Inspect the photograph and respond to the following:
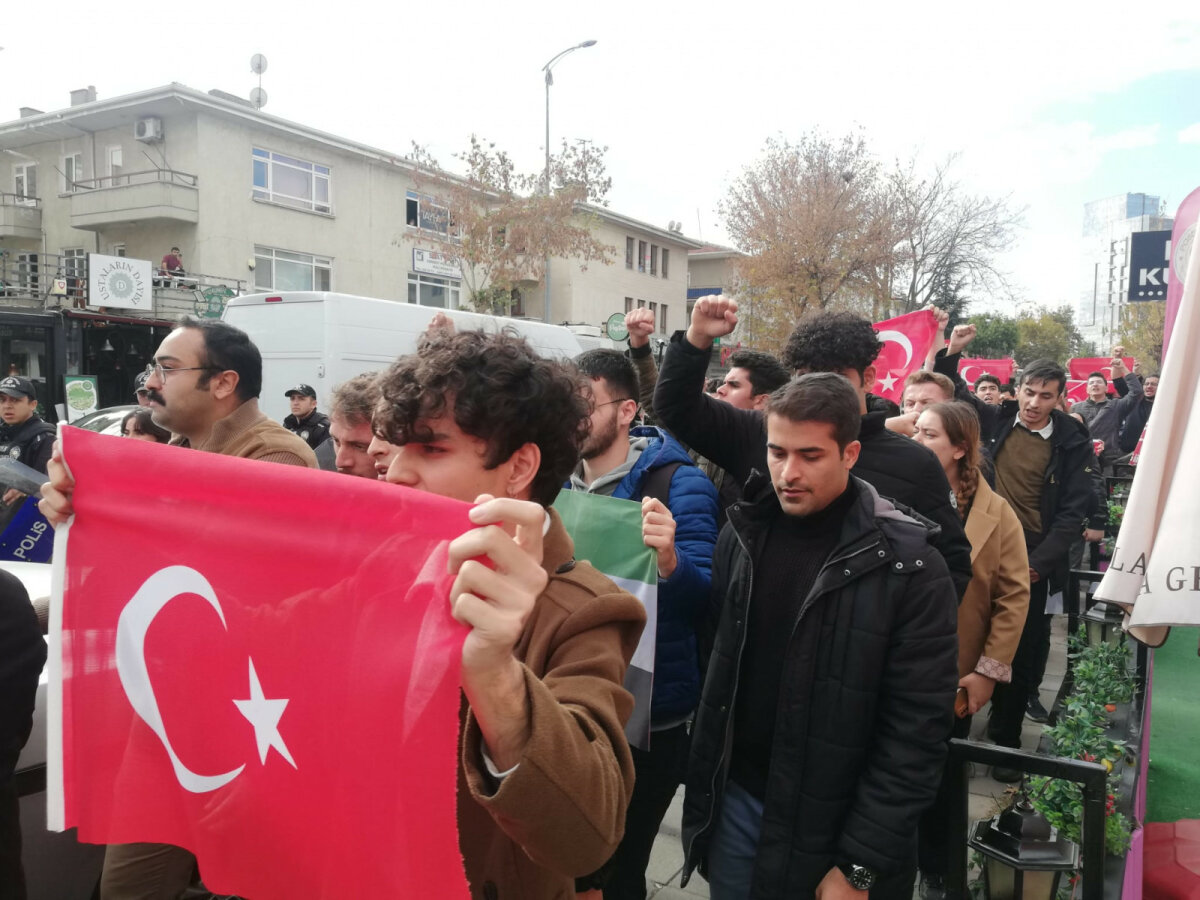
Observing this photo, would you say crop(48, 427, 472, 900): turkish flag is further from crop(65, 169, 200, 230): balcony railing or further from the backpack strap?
crop(65, 169, 200, 230): balcony railing

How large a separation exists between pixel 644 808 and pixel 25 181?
35.6m

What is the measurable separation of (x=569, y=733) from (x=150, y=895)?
1710mm

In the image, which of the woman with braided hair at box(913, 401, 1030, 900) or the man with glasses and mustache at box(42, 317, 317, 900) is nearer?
the man with glasses and mustache at box(42, 317, 317, 900)

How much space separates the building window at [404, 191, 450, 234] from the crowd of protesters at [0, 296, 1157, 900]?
27190 mm

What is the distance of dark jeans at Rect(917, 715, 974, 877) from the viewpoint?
260 cm

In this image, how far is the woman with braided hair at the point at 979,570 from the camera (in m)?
3.45

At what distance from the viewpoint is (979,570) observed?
3.58 meters

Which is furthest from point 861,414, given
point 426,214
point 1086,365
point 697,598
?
point 426,214

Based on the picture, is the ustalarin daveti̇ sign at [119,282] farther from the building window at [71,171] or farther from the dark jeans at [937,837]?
the dark jeans at [937,837]

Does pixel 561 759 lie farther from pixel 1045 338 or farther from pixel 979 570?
pixel 1045 338

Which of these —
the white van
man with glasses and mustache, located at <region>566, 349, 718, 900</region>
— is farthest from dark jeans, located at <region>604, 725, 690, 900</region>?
the white van

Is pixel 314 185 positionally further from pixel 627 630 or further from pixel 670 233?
pixel 627 630

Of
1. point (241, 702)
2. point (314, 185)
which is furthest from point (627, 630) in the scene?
point (314, 185)

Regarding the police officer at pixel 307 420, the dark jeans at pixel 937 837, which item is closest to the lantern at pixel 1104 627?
the dark jeans at pixel 937 837
